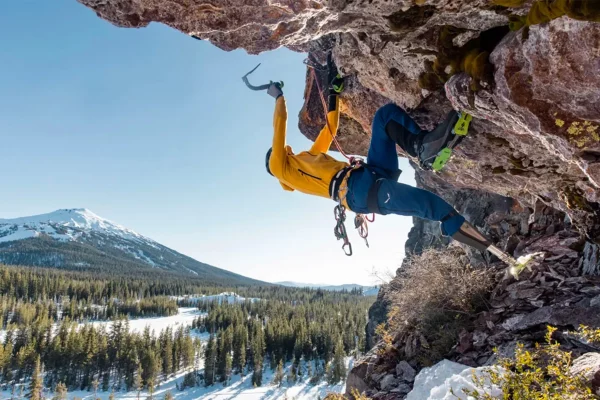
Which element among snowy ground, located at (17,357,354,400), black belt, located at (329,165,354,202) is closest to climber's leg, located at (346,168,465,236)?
black belt, located at (329,165,354,202)

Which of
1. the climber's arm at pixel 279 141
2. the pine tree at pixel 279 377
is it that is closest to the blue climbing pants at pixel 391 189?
the climber's arm at pixel 279 141

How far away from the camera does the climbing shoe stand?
461 centimetres

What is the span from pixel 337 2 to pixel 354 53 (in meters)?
1.97

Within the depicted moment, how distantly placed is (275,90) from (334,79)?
1.34m

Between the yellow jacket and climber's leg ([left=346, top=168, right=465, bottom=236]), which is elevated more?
the yellow jacket

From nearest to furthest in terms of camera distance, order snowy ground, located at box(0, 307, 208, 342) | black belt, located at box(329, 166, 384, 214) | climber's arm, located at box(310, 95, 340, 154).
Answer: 1. black belt, located at box(329, 166, 384, 214)
2. climber's arm, located at box(310, 95, 340, 154)
3. snowy ground, located at box(0, 307, 208, 342)

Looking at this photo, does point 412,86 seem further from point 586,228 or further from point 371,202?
point 586,228

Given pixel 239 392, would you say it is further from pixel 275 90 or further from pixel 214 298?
pixel 214 298

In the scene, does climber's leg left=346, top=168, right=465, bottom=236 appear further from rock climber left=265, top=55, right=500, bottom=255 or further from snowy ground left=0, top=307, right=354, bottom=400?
snowy ground left=0, top=307, right=354, bottom=400

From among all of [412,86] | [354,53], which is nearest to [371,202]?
[412,86]

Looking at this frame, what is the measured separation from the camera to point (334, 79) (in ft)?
21.0

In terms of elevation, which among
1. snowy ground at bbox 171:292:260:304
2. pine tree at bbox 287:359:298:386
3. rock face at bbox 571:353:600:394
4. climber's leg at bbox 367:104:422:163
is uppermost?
climber's leg at bbox 367:104:422:163

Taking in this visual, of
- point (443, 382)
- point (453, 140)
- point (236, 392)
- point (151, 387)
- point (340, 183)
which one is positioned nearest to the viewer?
point (453, 140)

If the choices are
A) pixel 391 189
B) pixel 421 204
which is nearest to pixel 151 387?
pixel 391 189
